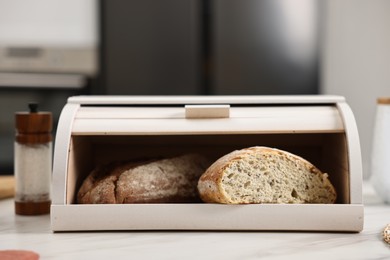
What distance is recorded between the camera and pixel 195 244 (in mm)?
1074

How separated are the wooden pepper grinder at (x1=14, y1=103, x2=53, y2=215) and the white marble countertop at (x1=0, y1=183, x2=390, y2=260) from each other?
109 millimetres

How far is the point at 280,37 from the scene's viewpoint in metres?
2.46

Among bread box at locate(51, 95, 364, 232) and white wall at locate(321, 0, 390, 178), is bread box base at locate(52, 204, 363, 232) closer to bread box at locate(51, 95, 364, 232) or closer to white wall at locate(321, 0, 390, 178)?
bread box at locate(51, 95, 364, 232)

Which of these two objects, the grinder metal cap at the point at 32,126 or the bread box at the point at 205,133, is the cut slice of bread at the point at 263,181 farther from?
the grinder metal cap at the point at 32,126

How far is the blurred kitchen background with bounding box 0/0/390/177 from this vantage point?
8.00 ft

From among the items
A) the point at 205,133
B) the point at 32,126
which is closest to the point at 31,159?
the point at 32,126

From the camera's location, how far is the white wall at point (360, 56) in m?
2.52

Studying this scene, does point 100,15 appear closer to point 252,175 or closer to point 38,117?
point 38,117

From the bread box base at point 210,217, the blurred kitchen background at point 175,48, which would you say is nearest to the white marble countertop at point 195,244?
the bread box base at point 210,217

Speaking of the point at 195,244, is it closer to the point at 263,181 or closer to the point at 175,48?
the point at 263,181

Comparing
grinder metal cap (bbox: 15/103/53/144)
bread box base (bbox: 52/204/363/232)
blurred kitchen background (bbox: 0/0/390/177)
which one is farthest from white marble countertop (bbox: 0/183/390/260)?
blurred kitchen background (bbox: 0/0/390/177)

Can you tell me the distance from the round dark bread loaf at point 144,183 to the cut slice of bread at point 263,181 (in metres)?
0.07

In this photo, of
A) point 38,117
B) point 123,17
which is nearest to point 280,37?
point 123,17

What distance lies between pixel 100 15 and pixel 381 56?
1.16 m
